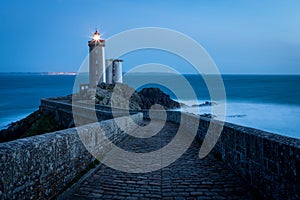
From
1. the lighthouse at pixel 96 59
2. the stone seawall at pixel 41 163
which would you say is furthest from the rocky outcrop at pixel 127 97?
the stone seawall at pixel 41 163

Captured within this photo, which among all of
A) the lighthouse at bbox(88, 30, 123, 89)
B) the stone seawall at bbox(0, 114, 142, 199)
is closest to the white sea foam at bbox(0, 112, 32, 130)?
the lighthouse at bbox(88, 30, 123, 89)

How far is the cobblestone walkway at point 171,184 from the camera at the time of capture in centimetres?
405

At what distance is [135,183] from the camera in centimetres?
468

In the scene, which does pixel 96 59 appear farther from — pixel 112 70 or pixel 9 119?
pixel 9 119

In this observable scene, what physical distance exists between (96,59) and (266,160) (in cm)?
3359

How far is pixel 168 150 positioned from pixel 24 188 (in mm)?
5051

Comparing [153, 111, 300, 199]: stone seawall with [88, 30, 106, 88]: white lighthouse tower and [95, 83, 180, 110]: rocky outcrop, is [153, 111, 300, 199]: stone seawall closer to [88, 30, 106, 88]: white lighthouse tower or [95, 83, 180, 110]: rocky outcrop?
[95, 83, 180, 110]: rocky outcrop

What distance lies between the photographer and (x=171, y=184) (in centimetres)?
462

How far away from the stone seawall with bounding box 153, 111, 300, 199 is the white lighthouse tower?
3165 cm

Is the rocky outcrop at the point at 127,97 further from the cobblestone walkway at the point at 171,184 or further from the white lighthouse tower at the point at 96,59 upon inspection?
the cobblestone walkway at the point at 171,184

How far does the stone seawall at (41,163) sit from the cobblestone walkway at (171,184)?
34 centimetres

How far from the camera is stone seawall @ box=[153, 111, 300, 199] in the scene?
3.13 meters

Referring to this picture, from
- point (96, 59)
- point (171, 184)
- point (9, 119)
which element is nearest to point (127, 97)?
point (96, 59)

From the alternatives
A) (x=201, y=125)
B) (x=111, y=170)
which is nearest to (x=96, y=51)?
(x=201, y=125)
